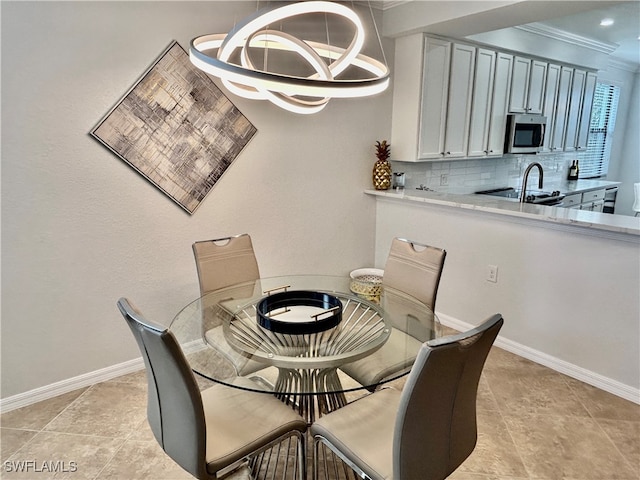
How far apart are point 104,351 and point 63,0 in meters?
1.94

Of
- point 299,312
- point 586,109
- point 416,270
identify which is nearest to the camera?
point 299,312

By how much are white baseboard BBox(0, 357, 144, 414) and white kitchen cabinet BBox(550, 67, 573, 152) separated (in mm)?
4880

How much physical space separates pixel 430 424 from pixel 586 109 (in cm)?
542

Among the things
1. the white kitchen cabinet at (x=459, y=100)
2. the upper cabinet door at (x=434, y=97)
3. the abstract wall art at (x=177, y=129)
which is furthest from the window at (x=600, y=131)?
the abstract wall art at (x=177, y=129)

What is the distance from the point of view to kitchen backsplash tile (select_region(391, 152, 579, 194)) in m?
4.01

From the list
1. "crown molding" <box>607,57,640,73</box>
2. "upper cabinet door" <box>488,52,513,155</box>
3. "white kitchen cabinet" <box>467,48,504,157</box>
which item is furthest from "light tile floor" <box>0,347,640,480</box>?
"crown molding" <box>607,57,640,73</box>

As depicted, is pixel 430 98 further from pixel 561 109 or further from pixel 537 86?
pixel 561 109

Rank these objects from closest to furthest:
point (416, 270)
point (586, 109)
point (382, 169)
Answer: point (416, 270) < point (382, 169) < point (586, 109)

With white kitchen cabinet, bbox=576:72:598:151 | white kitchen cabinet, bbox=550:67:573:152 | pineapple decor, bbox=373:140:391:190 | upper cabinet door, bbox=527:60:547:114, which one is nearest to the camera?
pineapple decor, bbox=373:140:391:190

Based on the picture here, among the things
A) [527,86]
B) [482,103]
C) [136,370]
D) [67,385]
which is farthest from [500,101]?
[67,385]

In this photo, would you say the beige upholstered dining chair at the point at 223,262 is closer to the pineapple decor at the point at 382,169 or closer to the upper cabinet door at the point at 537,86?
the pineapple decor at the point at 382,169

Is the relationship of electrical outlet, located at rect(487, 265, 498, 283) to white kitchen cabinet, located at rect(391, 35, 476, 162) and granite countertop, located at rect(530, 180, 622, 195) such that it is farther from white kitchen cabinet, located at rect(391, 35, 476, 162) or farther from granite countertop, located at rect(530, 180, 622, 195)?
granite countertop, located at rect(530, 180, 622, 195)

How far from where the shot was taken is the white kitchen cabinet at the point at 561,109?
4789 mm

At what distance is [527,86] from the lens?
434cm
